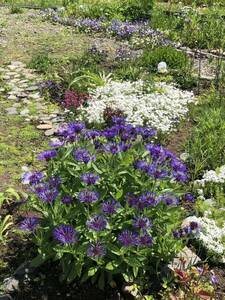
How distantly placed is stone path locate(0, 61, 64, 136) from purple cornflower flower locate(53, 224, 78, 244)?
3578 mm

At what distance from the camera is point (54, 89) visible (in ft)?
29.4

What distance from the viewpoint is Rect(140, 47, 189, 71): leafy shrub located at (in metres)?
9.88

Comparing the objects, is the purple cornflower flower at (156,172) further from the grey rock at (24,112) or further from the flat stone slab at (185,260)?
the grey rock at (24,112)

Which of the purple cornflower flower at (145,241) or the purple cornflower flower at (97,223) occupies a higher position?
the purple cornflower flower at (97,223)

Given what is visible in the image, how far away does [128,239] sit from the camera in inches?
162

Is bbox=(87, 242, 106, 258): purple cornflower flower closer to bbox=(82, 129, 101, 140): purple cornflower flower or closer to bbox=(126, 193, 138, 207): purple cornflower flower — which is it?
bbox=(126, 193, 138, 207): purple cornflower flower

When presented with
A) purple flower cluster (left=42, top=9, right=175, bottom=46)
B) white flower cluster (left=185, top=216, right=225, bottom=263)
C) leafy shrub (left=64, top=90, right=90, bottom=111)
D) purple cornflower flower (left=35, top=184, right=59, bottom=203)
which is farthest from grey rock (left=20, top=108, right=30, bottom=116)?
purple flower cluster (left=42, top=9, right=175, bottom=46)

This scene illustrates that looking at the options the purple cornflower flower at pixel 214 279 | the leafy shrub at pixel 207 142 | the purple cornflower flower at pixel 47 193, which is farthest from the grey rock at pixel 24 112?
the purple cornflower flower at pixel 214 279

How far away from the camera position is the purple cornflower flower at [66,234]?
4.08 m

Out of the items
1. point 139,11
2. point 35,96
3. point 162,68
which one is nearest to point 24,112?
point 35,96

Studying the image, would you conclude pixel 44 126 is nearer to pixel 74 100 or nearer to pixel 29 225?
pixel 74 100

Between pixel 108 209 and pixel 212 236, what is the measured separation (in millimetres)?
1509

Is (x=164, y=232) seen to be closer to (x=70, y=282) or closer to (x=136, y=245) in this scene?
(x=136, y=245)

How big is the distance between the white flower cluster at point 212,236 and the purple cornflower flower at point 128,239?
127cm
